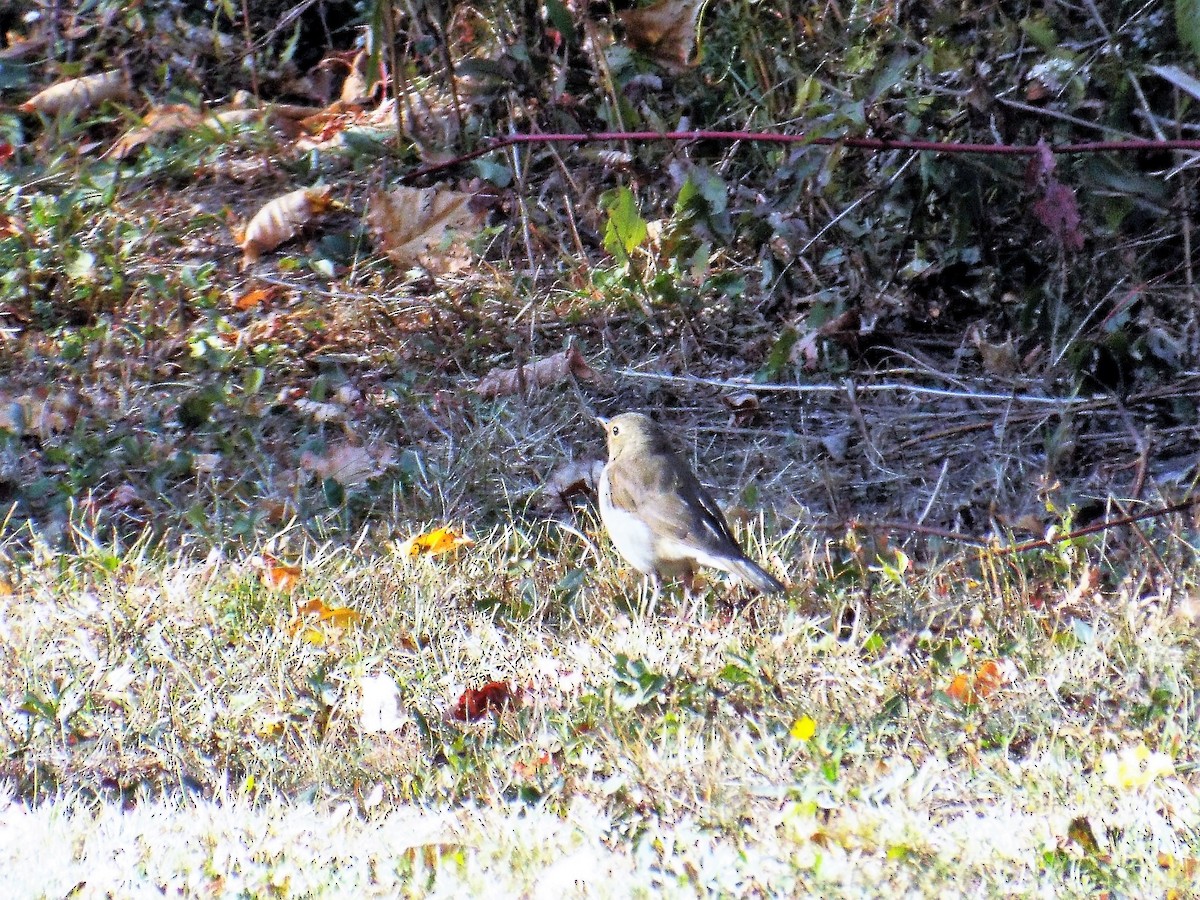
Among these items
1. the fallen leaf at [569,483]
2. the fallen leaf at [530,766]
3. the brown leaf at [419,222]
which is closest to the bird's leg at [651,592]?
the fallen leaf at [569,483]

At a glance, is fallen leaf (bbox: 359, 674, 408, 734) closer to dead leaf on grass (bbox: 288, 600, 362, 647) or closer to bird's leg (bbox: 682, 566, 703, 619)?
dead leaf on grass (bbox: 288, 600, 362, 647)

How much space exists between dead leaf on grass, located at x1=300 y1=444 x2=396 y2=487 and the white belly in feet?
3.60

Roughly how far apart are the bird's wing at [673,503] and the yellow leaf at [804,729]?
0.81 metres

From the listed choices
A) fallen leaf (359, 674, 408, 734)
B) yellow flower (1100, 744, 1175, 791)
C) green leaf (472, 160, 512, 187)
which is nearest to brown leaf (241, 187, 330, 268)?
green leaf (472, 160, 512, 187)

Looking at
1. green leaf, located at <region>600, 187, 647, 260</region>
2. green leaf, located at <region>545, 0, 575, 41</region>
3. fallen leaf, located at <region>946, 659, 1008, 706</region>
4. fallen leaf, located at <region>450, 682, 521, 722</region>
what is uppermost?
green leaf, located at <region>545, 0, 575, 41</region>

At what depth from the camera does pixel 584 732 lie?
3.79 meters

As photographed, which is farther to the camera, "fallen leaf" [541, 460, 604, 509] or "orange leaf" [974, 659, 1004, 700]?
"fallen leaf" [541, 460, 604, 509]

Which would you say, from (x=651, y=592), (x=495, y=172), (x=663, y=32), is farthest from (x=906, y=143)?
(x=495, y=172)

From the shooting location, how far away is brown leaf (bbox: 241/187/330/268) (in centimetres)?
714

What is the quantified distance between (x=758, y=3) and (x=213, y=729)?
3588 mm

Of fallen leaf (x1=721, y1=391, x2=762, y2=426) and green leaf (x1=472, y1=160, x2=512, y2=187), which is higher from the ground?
green leaf (x1=472, y1=160, x2=512, y2=187)

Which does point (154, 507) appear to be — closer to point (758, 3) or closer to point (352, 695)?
point (352, 695)

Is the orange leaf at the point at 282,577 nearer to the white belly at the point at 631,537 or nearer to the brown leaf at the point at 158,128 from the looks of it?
the white belly at the point at 631,537

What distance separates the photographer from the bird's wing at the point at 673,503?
4.47 metres
